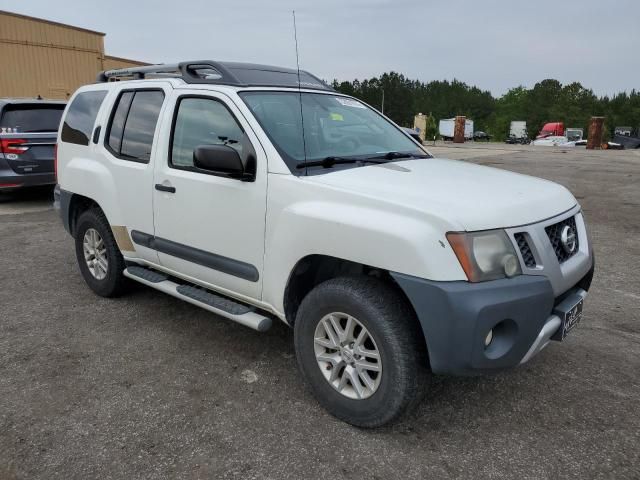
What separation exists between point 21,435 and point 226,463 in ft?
3.55

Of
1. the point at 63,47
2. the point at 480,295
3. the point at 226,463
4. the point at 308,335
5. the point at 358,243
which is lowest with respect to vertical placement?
the point at 226,463

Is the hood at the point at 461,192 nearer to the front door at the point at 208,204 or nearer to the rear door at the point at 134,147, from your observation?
the front door at the point at 208,204

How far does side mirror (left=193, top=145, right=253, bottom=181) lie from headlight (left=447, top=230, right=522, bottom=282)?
4.20 feet

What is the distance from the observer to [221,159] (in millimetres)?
2908

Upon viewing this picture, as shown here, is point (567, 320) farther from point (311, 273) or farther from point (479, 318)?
point (311, 273)

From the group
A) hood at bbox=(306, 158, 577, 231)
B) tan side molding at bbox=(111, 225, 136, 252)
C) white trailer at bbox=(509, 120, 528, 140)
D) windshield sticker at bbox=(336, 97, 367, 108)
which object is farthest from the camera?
white trailer at bbox=(509, 120, 528, 140)

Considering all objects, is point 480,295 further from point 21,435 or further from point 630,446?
point 21,435

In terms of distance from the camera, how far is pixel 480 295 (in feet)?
7.37

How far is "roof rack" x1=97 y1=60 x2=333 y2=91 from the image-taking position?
3470 mm

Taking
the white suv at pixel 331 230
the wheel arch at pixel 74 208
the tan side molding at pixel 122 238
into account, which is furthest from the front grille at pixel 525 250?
the wheel arch at pixel 74 208

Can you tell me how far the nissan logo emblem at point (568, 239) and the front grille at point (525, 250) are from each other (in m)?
0.36

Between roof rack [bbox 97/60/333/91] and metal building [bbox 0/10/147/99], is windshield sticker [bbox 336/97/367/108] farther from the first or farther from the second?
metal building [bbox 0/10/147/99]

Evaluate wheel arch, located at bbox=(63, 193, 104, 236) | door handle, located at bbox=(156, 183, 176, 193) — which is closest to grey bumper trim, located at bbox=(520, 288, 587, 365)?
door handle, located at bbox=(156, 183, 176, 193)

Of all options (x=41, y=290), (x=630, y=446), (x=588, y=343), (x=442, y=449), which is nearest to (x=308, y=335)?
(x=442, y=449)
